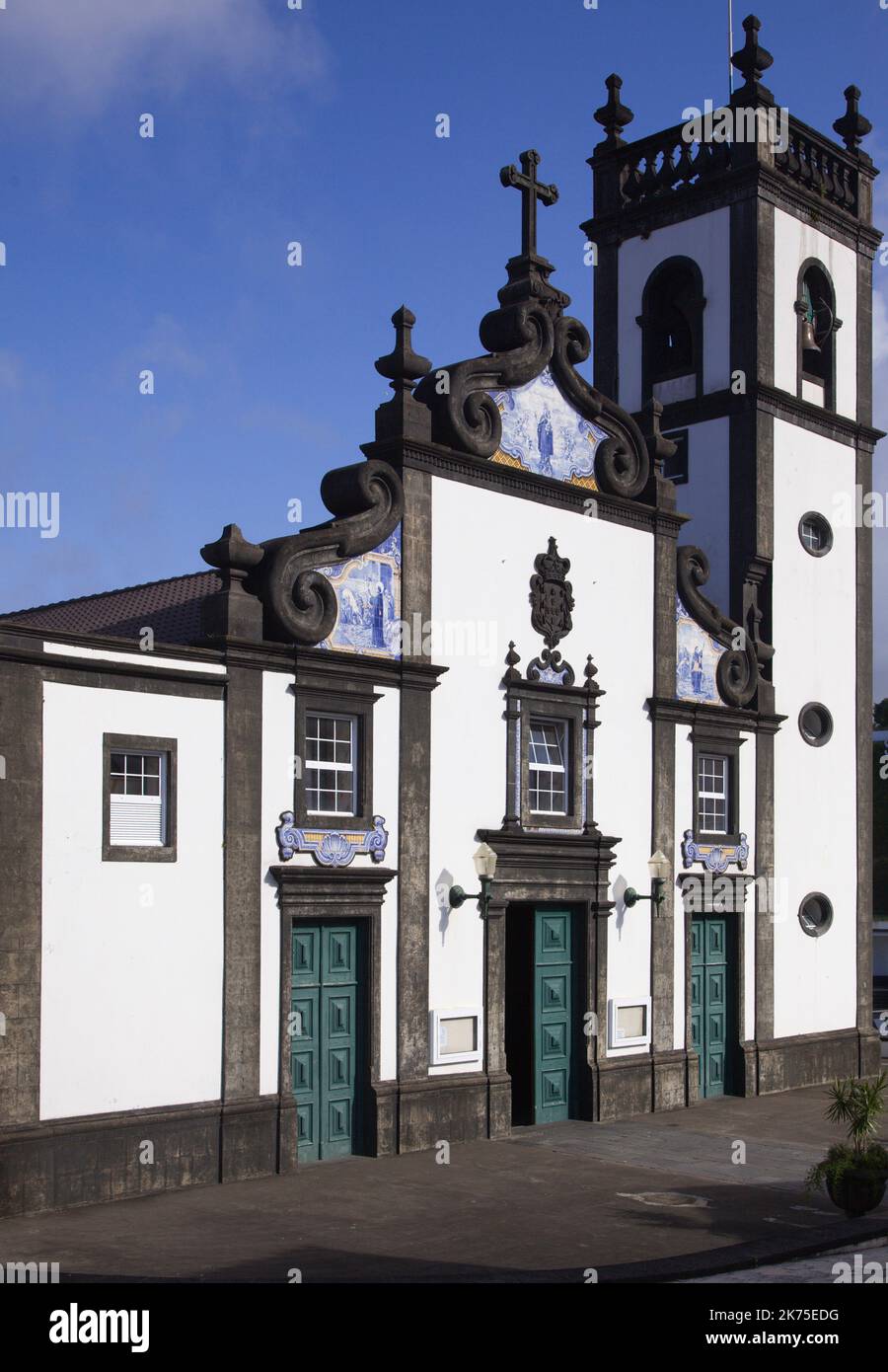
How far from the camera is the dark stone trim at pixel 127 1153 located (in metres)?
14.5

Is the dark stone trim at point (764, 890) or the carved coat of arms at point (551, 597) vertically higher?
the carved coat of arms at point (551, 597)

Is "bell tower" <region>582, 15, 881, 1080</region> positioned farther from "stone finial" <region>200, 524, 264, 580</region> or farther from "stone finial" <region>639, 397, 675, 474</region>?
"stone finial" <region>200, 524, 264, 580</region>

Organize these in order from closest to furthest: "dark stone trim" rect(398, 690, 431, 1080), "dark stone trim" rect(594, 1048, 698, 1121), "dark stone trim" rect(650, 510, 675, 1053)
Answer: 1. "dark stone trim" rect(398, 690, 431, 1080)
2. "dark stone trim" rect(594, 1048, 698, 1121)
3. "dark stone trim" rect(650, 510, 675, 1053)

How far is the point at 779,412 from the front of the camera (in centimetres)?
2564

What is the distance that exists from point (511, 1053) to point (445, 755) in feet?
14.5

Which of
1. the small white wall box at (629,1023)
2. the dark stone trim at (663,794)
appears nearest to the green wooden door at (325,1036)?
the small white wall box at (629,1023)

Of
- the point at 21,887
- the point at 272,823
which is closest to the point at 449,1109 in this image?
the point at 272,823

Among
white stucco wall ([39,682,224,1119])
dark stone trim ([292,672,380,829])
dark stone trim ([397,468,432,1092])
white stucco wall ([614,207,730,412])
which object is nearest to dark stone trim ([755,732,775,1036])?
white stucco wall ([614,207,730,412])

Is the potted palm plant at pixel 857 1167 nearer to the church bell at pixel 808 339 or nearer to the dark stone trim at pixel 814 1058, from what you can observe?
the dark stone trim at pixel 814 1058

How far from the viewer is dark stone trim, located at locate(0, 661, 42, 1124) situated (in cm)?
1449

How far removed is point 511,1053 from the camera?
20.9 m

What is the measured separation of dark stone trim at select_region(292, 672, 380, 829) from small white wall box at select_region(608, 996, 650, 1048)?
524cm

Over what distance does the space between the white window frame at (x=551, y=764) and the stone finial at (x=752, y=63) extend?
11.3m
